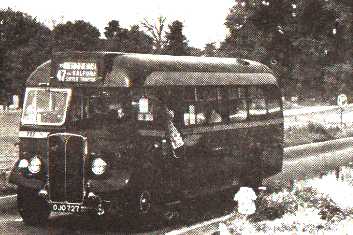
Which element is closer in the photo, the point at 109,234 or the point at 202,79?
the point at 109,234

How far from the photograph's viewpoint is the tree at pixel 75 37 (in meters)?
77.0

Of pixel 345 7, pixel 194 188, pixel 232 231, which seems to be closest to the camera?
pixel 232 231

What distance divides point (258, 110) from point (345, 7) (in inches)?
1840

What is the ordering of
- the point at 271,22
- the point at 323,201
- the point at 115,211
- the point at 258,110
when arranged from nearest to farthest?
the point at 323,201, the point at 115,211, the point at 258,110, the point at 271,22

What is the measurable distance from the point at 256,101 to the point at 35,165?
223 inches

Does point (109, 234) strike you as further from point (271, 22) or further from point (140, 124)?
point (271, 22)

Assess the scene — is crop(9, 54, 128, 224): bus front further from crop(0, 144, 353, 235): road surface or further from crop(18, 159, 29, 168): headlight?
crop(0, 144, 353, 235): road surface

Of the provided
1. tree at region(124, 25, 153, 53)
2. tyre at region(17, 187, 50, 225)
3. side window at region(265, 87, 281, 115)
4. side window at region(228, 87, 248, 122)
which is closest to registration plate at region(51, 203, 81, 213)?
tyre at region(17, 187, 50, 225)

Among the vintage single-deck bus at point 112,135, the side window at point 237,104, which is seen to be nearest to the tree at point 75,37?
the side window at point 237,104

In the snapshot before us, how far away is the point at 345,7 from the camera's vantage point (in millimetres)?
59188

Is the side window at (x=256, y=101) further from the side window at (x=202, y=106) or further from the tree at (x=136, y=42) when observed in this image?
the tree at (x=136, y=42)

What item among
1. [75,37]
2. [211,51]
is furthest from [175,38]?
[75,37]

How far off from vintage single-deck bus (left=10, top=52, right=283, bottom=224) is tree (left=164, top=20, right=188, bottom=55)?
2740 inches

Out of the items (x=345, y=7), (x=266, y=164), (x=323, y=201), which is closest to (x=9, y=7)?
(x=345, y=7)
